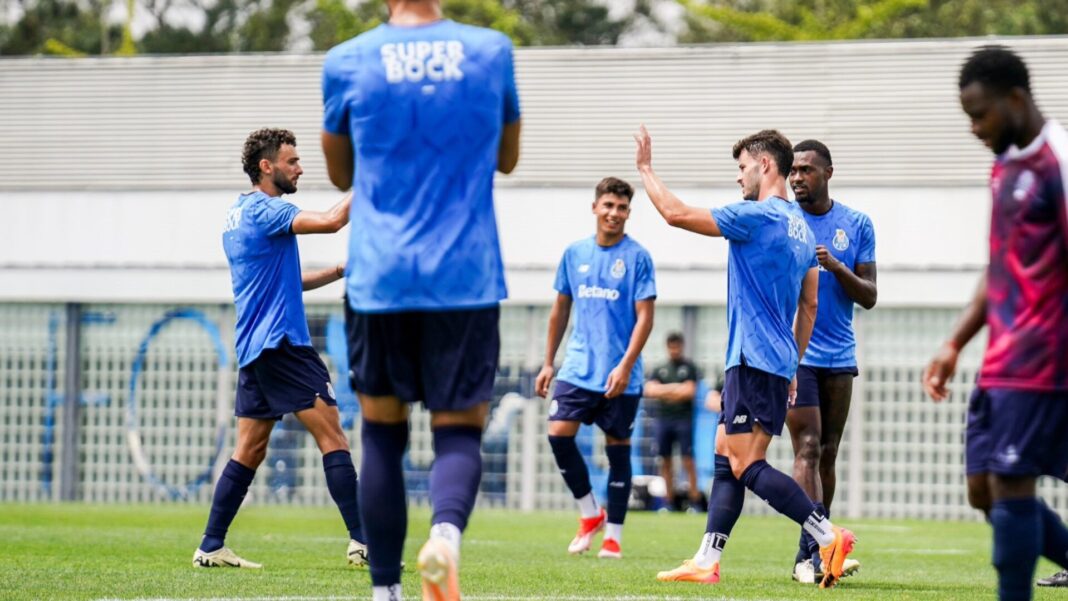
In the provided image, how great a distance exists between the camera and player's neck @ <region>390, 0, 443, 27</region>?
5.81 metres

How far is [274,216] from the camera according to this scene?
938cm

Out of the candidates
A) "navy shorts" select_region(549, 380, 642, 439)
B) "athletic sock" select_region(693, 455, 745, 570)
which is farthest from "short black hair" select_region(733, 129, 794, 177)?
"navy shorts" select_region(549, 380, 642, 439)

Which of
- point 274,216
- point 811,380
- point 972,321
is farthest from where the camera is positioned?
point 811,380

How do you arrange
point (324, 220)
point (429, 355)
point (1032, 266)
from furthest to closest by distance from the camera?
1. point (324, 220)
2. point (429, 355)
3. point (1032, 266)

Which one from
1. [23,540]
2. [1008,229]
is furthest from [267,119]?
[1008,229]

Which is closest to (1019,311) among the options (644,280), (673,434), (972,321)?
(972,321)

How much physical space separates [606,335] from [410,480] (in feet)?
36.7

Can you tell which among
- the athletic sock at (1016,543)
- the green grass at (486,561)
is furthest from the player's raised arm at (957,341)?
the green grass at (486,561)

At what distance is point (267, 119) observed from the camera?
79.4 ft

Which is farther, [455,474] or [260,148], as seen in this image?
[260,148]

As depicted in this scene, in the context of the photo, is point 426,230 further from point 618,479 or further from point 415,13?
point 618,479

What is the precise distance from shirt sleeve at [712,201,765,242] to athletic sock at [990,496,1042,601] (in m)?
3.11

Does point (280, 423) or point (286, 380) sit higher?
point (286, 380)

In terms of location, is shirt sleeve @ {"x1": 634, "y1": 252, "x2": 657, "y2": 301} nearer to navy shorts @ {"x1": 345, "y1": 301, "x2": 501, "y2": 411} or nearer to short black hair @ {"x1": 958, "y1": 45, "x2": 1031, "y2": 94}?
navy shorts @ {"x1": 345, "y1": 301, "x2": 501, "y2": 411}
